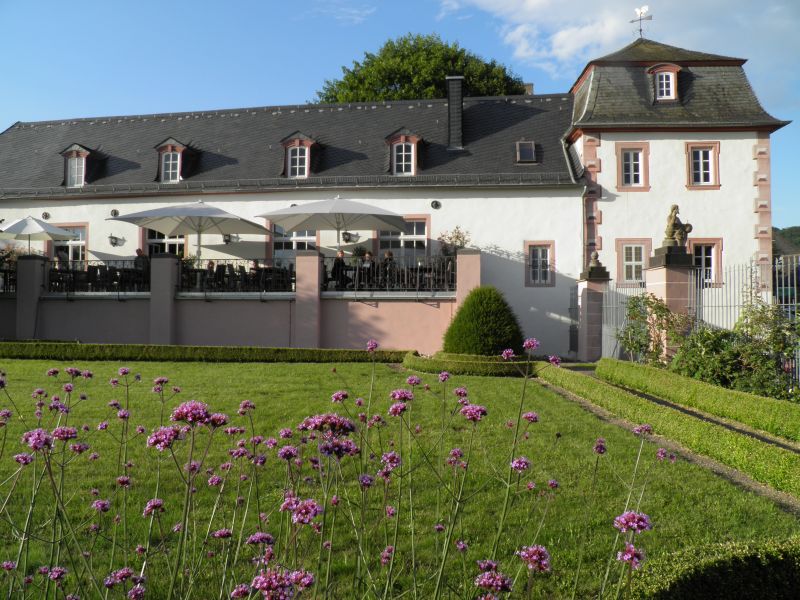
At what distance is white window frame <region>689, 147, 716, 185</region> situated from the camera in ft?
63.0

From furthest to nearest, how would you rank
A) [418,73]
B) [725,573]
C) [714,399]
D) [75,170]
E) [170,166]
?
[418,73], [75,170], [170,166], [714,399], [725,573]

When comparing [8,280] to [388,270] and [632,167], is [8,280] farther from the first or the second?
[632,167]

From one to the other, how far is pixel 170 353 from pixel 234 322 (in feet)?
9.03

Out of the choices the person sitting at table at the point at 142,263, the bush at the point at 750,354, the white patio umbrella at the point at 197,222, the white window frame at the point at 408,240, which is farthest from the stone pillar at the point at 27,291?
the bush at the point at 750,354

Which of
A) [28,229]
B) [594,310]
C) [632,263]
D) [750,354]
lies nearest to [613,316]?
[594,310]

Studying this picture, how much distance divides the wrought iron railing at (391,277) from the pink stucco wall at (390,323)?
34 centimetres

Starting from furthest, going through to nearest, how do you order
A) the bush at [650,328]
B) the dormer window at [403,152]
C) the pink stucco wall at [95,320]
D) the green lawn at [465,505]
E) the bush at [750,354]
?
the dormer window at [403,152] → the pink stucco wall at [95,320] → the bush at [650,328] → the bush at [750,354] → the green lawn at [465,505]

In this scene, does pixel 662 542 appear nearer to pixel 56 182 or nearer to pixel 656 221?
pixel 656 221

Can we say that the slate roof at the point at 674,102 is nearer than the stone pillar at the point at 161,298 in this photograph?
No

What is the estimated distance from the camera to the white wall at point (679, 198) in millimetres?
18906

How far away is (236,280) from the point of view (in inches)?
663

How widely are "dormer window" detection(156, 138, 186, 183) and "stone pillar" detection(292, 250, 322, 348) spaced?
7.58 meters

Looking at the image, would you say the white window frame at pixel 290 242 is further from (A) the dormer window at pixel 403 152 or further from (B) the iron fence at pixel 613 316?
(B) the iron fence at pixel 613 316

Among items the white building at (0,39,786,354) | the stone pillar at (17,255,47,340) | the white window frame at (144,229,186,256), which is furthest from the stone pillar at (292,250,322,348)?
the stone pillar at (17,255,47,340)
